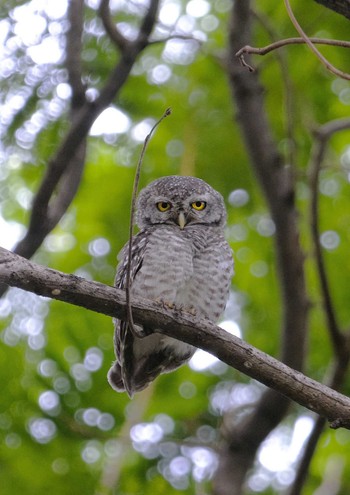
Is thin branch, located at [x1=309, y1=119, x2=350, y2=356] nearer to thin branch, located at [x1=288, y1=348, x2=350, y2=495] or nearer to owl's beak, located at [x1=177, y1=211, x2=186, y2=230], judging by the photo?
thin branch, located at [x1=288, y1=348, x2=350, y2=495]

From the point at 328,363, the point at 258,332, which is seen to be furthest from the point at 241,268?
the point at 328,363

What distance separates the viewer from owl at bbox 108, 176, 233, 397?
3812mm

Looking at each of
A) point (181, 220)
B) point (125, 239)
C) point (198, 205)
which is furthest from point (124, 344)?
point (125, 239)

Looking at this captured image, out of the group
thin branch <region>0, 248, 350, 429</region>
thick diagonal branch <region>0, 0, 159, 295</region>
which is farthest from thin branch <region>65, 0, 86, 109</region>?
thin branch <region>0, 248, 350, 429</region>

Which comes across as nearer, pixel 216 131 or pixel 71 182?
pixel 71 182

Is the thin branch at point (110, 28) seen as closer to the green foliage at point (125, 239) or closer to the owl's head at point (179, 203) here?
the green foliage at point (125, 239)

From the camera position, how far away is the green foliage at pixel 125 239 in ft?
14.2

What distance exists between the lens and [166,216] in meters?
4.28

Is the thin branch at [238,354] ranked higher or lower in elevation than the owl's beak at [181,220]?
lower

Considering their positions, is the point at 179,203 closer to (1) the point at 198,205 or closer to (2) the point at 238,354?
(1) the point at 198,205

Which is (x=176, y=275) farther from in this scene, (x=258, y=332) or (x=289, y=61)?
(x=289, y=61)

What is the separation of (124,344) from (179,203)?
0.85 metres

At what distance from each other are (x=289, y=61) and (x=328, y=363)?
1.81 metres

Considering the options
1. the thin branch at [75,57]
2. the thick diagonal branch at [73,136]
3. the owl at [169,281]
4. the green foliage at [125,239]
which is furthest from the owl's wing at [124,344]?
the thin branch at [75,57]
